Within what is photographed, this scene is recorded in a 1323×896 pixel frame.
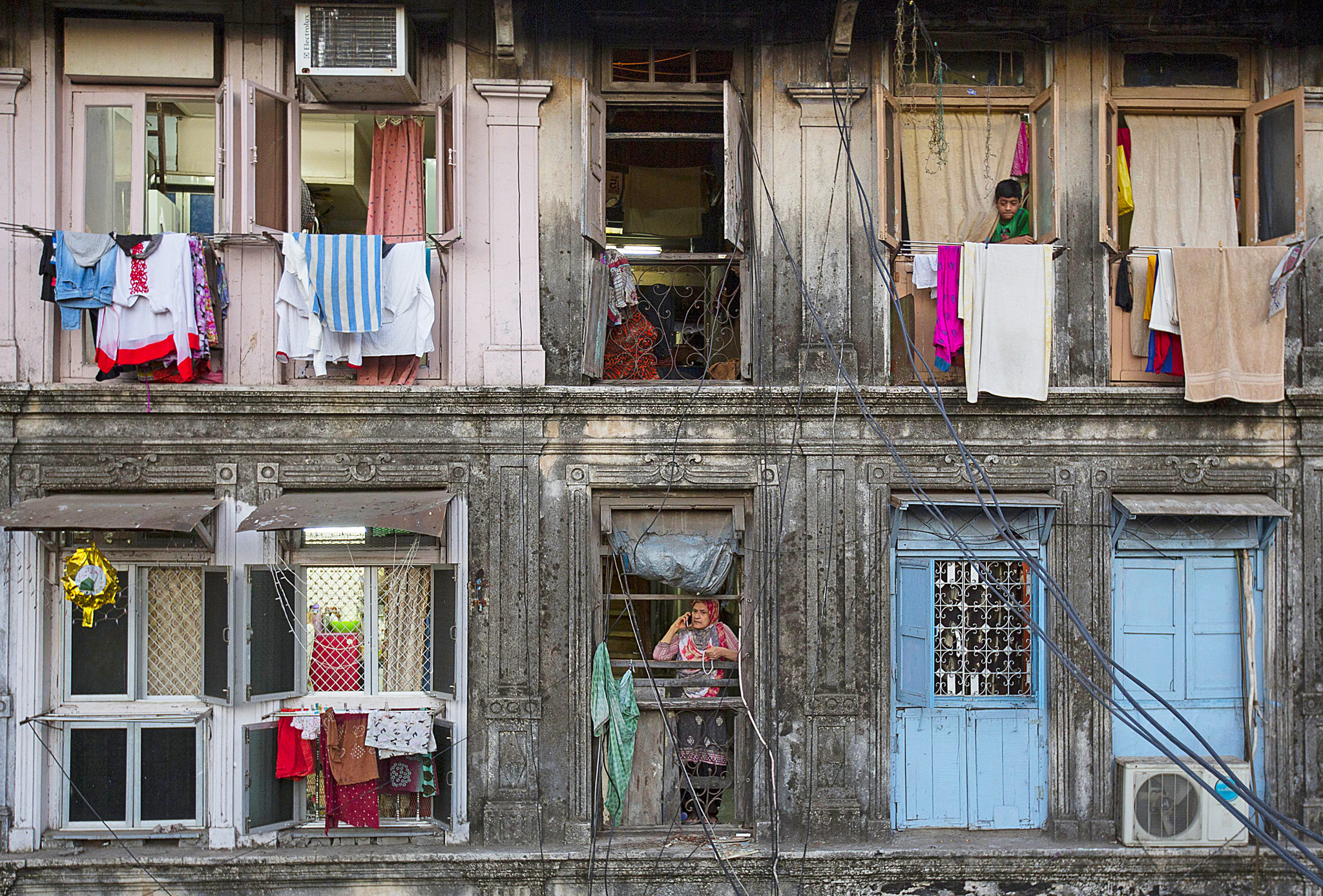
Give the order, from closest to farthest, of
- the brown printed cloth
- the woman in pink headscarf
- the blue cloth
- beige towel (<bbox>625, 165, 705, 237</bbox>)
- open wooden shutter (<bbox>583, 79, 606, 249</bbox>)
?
the blue cloth < the brown printed cloth < open wooden shutter (<bbox>583, 79, 606, 249</bbox>) < the woman in pink headscarf < beige towel (<bbox>625, 165, 705, 237</bbox>)

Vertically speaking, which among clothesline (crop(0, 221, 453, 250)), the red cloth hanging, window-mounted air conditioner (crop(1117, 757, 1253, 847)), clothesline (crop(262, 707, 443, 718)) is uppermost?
clothesline (crop(0, 221, 453, 250))

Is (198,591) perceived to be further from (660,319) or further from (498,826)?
(660,319)

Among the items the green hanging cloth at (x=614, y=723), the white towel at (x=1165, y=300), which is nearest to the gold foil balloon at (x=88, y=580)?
the green hanging cloth at (x=614, y=723)

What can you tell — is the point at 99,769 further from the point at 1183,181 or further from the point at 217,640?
the point at 1183,181

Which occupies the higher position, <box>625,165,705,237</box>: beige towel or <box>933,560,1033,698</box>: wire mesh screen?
<box>625,165,705,237</box>: beige towel

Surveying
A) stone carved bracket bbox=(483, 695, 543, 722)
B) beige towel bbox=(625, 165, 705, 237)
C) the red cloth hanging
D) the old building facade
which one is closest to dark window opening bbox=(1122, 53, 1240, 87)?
Answer: the old building facade

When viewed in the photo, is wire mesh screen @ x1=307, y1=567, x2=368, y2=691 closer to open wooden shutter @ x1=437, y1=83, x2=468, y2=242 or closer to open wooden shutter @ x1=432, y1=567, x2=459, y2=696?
open wooden shutter @ x1=432, y1=567, x2=459, y2=696

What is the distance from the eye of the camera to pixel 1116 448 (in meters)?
7.64

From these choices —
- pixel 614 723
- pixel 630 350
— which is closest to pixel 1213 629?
pixel 614 723

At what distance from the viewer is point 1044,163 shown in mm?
7641

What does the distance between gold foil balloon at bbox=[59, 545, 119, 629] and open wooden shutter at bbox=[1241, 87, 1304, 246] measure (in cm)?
970

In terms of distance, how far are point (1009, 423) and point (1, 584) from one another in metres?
8.25

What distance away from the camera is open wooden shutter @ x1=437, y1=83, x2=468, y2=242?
7395 millimetres

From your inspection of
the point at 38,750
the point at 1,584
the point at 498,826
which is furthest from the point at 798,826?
the point at 1,584
